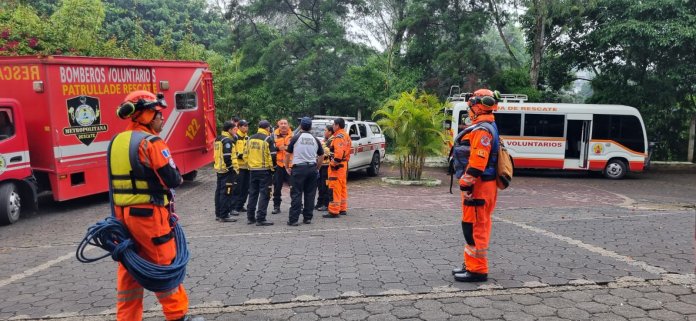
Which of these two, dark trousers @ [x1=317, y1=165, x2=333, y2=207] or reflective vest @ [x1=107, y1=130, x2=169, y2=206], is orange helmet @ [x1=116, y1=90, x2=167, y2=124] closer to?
reflective vest @ [x1=107, y1=130, x2=169, y2=206]

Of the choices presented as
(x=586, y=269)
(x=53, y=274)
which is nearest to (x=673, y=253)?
(x=586, y=269)

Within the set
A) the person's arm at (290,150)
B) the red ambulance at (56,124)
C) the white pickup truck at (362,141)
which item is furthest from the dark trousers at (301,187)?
the white pickup truck at (362,141)

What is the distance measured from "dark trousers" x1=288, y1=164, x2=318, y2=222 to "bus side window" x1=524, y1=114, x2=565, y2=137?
33.6 ft

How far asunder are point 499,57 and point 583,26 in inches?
125

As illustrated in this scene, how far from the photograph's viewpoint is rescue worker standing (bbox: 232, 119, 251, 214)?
28.2 ft

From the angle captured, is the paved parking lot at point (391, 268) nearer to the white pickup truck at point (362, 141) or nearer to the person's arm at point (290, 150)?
the person's arm at point (290, 150)

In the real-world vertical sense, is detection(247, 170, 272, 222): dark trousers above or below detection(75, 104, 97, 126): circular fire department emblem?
below

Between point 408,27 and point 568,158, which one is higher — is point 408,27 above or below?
above

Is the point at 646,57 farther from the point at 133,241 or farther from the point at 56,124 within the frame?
the point at 133,241

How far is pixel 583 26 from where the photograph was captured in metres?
18.6

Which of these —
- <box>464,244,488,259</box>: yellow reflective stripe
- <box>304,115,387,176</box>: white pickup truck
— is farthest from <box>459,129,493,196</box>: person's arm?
<box>304,115,387,176</box>: white pickup truck

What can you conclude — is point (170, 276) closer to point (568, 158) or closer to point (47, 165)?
point (47, 165)

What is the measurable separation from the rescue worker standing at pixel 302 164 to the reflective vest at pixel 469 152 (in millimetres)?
3201

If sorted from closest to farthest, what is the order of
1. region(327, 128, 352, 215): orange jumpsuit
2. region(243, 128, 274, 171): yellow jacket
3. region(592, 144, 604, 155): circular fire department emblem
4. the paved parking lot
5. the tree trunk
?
the paved parking lot < region(243, 128, 274, 171): yellow jacket < region(327, 128, 352, 215): orange jumpsuit < region(592, 144, 604, 155): circular fire department emblem < the tree trunk
